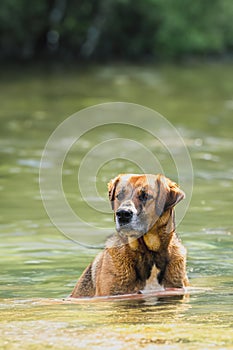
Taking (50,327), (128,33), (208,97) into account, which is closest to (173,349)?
(50,327)

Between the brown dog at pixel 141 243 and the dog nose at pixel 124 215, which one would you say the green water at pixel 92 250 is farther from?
the dog nose at pixel 124 215

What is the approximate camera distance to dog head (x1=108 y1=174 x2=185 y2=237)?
907cm

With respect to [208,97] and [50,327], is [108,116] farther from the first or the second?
[50,327]

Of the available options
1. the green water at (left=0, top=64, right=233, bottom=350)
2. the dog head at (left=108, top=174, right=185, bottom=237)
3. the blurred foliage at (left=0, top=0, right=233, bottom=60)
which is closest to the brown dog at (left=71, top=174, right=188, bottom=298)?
the dog head at (left=108, top=174, right=185, bottom=237)

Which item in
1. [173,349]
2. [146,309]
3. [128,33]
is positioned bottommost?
[128,33]

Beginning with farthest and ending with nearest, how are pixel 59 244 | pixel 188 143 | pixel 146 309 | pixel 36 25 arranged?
pixel 36 25
pixel 188 143
pixel 59 244
pixel 146 309

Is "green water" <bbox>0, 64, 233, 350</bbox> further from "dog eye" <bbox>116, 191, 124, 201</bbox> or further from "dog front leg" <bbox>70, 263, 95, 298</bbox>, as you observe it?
"dog eye" <bbox>116, 191, 124, 201</bbox>

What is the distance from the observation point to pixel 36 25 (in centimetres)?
6106

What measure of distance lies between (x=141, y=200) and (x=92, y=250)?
12.5 ft

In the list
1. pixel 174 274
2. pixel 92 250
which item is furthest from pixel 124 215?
pixel 92 250

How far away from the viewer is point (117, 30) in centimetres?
6625

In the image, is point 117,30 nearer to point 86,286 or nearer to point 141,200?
point 86,286

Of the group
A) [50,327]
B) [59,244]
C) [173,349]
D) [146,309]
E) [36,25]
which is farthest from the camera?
[36,25]

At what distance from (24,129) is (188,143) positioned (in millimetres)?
5019
